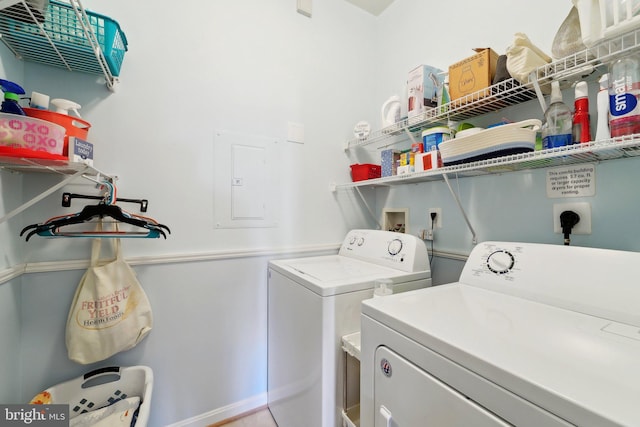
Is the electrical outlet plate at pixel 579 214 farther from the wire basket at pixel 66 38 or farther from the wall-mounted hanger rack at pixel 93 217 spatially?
the wire basket at pixel 66 38

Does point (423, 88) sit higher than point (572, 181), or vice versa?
point (423, 88)

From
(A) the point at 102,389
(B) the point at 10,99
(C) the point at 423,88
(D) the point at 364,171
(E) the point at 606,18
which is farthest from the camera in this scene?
(D) the point at 364,171

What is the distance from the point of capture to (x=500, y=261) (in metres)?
0.99

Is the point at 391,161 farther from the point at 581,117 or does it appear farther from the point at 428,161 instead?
the point at 581,117

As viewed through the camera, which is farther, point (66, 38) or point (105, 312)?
point (105, 312)

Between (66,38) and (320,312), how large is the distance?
1473 millimetres

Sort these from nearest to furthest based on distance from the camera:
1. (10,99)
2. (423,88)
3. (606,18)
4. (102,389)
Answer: (606,18)
(10,99)
(102,389)
(423,88)

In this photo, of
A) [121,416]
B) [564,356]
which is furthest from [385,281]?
[121,416]

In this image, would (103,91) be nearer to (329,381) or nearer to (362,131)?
(362,131)

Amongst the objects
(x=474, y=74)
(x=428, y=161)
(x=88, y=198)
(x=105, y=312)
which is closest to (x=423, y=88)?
(x=474, y=74)

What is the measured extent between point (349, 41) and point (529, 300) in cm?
207

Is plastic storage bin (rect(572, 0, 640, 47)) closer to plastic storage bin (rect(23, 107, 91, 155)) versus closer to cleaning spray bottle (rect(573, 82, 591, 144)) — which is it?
cleaning spray bottle (rect(573, 82, 591, 144))

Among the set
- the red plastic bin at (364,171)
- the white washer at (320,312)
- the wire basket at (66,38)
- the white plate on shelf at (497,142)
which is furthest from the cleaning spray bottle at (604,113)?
the wire basket at (66,38)

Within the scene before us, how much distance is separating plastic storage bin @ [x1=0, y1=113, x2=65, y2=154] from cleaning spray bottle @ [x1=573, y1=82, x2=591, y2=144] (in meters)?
1.79
